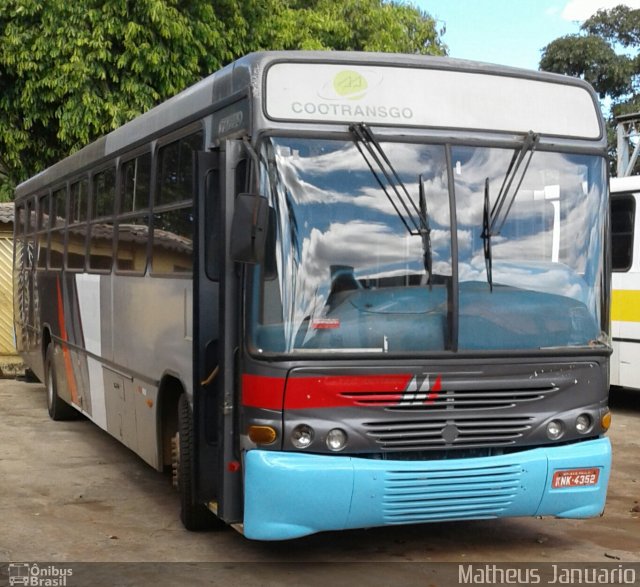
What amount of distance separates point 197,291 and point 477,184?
5.75 feet

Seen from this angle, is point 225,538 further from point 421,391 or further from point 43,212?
point 43,212

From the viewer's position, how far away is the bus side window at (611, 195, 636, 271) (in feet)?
44.4

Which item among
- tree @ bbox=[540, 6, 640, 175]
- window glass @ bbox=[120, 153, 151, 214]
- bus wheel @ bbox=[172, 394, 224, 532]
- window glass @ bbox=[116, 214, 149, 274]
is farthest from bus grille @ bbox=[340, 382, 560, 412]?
tree @ bbox=[540, 6, 640, 175]

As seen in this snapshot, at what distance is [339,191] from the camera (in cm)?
613

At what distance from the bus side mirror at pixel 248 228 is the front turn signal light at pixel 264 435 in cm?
91

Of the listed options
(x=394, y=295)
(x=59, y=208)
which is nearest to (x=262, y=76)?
(x=394, y=295)

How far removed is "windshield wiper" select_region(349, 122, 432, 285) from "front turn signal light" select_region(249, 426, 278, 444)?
3.93 feet

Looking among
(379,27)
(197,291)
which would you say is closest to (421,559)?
(197,291)

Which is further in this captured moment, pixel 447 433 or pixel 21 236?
pixel 21 236

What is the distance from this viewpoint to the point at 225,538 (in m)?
7.27

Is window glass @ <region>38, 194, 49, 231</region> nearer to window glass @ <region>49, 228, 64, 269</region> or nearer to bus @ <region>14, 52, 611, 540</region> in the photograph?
window glass @ <region>49, 228, 64, 269</region>

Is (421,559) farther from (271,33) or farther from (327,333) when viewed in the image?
(271,33)

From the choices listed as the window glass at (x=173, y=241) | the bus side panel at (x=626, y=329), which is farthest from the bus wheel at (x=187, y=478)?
the bus side panel at (x=626, y=329)

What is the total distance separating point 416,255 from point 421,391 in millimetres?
752
